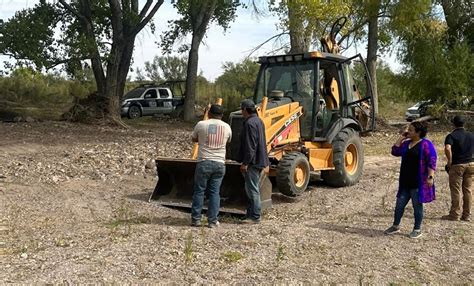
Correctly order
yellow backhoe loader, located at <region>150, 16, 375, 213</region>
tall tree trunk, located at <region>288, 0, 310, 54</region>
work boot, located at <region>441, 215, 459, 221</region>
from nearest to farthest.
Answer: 1. work boot, located at <region>441, 215, 459, 221</region>
2. yellow backhoe loader, located at <region>150, 16, 375, 213</region>
3. tall tree trunk, located at <region>288, 0, 310, 54</region>

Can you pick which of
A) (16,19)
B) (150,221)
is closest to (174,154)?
(150,221)

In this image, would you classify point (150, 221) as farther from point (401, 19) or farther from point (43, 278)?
point (401, 19)

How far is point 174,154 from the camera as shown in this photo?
14.4 m

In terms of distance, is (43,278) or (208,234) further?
(208,234)

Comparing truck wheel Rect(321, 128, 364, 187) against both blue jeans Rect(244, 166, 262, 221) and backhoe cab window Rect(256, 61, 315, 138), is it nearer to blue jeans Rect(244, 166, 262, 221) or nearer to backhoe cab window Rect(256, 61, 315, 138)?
backhoe cab window Rect(256, 61, 315, 138)

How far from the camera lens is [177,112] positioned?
3023 centimetres

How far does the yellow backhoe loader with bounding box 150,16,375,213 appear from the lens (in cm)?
949

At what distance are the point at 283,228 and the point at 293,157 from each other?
6.94 ft

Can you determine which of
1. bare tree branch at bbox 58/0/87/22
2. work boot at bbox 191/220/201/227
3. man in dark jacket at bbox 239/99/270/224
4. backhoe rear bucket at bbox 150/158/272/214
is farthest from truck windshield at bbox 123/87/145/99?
work boot at bbox 191/220/201/227

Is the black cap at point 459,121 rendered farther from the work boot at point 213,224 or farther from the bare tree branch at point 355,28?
the bare tree branch at point 355,28

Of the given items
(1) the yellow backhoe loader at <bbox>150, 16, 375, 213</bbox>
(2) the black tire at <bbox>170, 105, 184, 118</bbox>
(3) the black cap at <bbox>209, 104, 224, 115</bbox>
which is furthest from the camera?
(2) the black tire at <bbox>170, 105, 184, 118</bbox>

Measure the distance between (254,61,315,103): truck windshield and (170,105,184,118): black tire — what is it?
18.5 metres

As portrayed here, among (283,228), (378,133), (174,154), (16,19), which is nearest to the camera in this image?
(283,228)

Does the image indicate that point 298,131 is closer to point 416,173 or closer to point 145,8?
point 416,173
